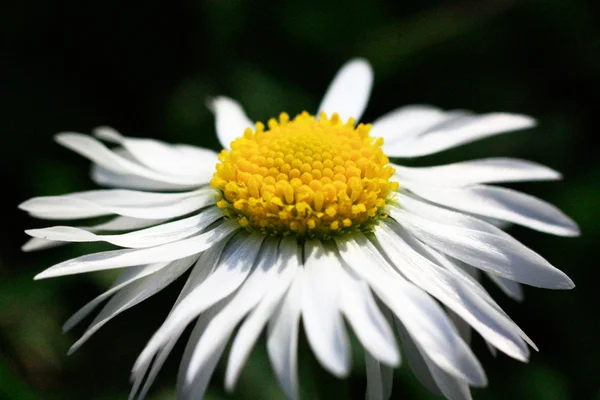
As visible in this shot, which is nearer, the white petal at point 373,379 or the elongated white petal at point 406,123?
the white petal at point 373,379

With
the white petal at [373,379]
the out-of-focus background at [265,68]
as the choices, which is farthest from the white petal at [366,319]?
→ the out-of-focus background at [265,68]

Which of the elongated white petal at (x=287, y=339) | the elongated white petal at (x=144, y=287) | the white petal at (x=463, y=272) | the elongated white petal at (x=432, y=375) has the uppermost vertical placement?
the elongated white petal at (x=144, y=287)

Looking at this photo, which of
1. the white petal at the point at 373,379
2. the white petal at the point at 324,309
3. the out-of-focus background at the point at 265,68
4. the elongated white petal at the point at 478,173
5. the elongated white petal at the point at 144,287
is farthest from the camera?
the out-of-focus background at the point at 265,68

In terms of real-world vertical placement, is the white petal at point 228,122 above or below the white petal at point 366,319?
above

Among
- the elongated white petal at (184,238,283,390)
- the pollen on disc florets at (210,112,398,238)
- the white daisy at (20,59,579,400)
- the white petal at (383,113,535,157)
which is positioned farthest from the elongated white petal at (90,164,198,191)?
the white petal at (383,113,535,157)

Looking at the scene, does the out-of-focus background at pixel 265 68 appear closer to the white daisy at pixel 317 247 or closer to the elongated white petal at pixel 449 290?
the white daisy at pixel 317 247

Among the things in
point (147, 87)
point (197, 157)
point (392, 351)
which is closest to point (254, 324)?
point (392, 351)

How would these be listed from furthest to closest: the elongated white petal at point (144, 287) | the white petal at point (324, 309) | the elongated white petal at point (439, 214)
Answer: the elongated white petal at point (439, 214), the elongated white petal at point (144, 287), the white petal at point (324, 309)

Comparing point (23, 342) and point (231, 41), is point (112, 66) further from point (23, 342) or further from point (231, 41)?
point (23, 342)

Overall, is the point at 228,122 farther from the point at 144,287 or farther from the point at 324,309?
the point at 324,309
